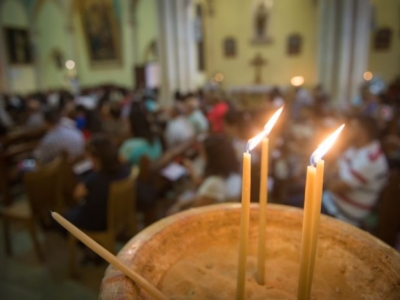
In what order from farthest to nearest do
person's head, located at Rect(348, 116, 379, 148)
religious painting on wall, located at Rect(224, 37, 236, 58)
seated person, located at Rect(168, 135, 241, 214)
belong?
religious painting on wall, located at Rect(224, 37, 236, 58)
person's head, located at Rect(348, 116, 379, 148)
seated person, located at Rect(168, 135, 241, 214)

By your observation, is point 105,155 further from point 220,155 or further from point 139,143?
point 139,143

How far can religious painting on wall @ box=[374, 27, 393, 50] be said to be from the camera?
14.8m

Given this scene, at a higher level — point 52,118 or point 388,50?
point 388,50

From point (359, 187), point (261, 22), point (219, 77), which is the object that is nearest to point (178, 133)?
point (359, 187)

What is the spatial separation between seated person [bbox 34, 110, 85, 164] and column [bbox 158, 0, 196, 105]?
250 inches

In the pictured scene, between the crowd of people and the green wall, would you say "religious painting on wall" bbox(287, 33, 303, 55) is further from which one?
the crowd of people

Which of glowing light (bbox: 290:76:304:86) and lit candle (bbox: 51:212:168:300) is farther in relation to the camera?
glowing light (bbox: 290:76:304:86)

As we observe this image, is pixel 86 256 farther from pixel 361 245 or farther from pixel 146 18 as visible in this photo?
pixel 146 18

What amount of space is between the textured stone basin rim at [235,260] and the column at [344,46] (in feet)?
31.0

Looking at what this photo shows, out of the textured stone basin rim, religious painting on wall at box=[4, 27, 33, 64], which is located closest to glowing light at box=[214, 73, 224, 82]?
religious painting on wall at box=[4, 27, 33, 64]

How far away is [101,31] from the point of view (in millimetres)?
16500

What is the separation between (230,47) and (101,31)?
6.95 m

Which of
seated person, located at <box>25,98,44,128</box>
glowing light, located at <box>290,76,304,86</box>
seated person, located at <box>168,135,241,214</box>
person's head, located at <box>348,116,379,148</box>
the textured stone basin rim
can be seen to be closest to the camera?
the textured stone basin rim

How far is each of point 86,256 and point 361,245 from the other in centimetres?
311
